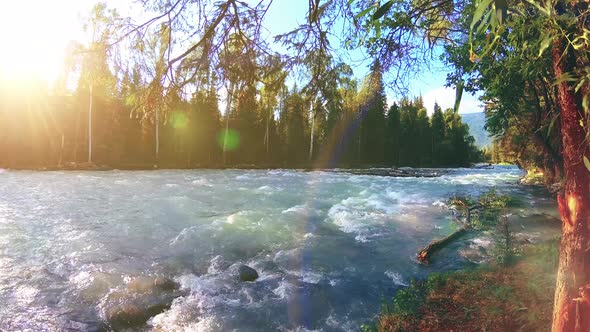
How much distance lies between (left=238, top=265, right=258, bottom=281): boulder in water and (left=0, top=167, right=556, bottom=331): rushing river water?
0.16 metres

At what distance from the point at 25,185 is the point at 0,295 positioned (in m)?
14.1

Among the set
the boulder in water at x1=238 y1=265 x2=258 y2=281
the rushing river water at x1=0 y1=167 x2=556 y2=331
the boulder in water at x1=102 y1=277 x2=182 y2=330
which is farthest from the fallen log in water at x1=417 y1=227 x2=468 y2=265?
the boulder in water at x1=102 y1=277 x2=182 y2=330

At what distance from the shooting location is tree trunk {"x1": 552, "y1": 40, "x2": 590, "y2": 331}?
225 cm

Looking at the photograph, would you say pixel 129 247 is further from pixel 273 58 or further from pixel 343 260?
pixel 273 58

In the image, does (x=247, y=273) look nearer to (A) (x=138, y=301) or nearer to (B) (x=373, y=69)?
(A) (x=138, y=301)

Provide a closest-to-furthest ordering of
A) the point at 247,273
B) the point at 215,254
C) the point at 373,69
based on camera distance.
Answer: the point at 373,69 → the point at 247,273 → the point at 215,254

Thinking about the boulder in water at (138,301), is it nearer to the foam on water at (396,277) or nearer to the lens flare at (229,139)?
the foam on water at (396,277)

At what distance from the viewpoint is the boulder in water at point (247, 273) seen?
7.43 m

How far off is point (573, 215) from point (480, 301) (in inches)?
145

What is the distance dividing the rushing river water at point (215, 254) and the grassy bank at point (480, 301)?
0.77 meters

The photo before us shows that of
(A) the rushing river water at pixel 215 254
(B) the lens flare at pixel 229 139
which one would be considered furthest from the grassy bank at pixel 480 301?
(B) the lens flare at pixel 229 139

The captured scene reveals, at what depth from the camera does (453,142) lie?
241 feet

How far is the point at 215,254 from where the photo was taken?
344 inches

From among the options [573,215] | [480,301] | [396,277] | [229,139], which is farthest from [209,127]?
[573,215]
